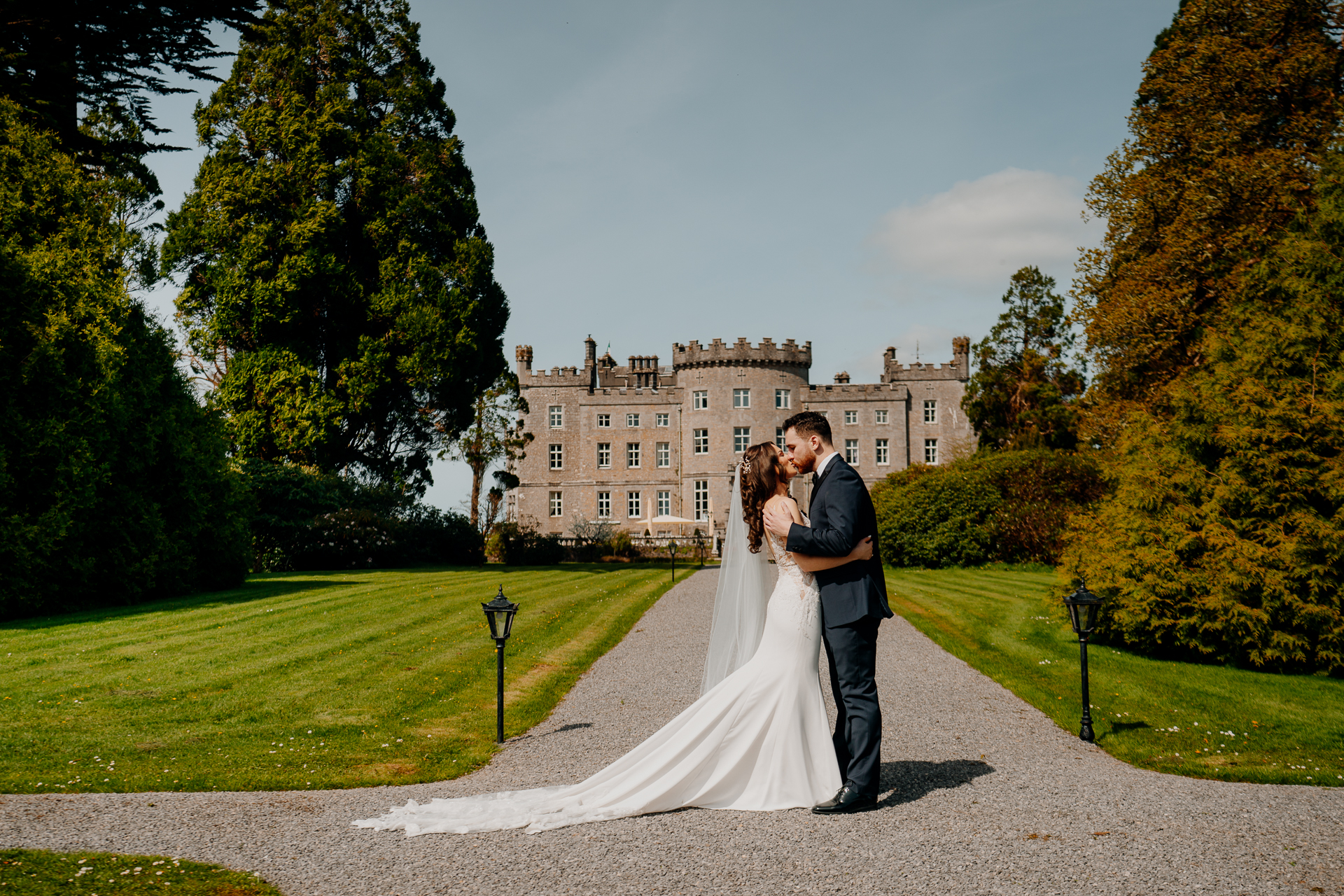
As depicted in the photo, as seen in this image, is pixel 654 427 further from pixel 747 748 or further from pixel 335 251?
pixel 747 748

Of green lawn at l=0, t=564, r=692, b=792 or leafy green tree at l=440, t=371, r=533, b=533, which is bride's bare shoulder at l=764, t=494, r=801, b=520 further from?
leafy green tree at l=440, t=371, r=533, b=533

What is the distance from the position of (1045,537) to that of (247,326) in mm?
21040

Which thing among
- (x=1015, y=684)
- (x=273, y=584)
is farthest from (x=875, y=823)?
(x=273, y=584)

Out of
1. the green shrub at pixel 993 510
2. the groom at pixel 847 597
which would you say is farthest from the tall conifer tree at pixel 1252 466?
the green shrub at pixel 993 510

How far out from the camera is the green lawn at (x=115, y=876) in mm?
3646

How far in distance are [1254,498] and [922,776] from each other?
22.1ft

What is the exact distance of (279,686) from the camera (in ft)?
27.8

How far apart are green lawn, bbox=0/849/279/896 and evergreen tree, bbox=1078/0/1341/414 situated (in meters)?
16.3

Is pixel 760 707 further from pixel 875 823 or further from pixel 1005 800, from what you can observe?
pixel 1005 800

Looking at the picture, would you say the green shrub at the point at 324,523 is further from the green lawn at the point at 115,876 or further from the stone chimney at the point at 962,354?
the stone chimney at the point at 962,354

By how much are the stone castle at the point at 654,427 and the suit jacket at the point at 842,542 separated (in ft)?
137

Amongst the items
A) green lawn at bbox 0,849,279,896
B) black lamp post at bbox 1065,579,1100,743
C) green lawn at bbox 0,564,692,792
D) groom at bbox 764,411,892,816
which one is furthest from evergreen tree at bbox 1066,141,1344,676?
green lawn at bbox 0,849,279,896

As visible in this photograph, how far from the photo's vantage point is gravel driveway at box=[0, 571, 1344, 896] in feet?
12.5

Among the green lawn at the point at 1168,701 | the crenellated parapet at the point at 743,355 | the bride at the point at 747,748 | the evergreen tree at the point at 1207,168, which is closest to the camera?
the bride at the point at 747,748
